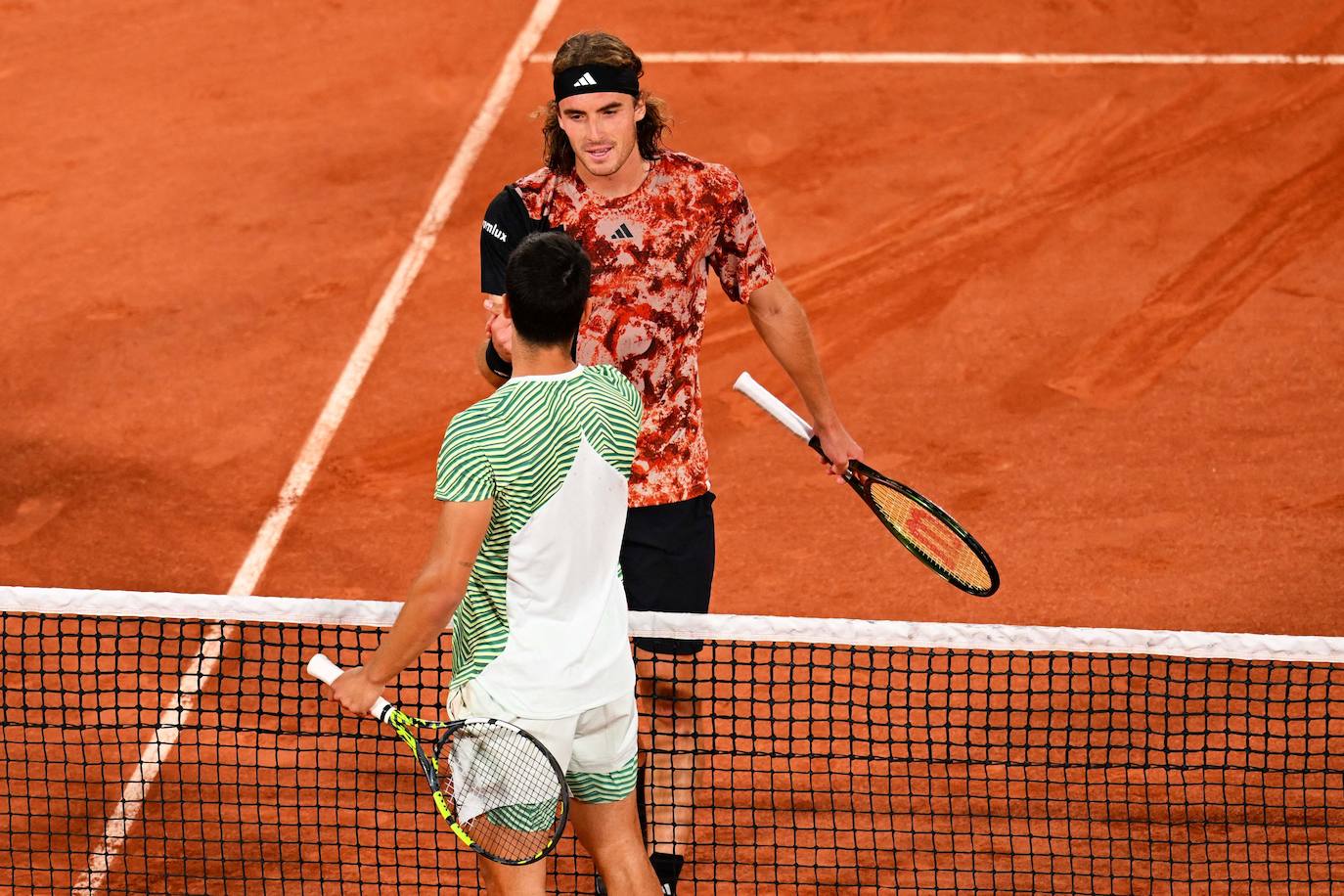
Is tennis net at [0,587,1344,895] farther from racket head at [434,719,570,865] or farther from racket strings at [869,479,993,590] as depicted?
racket head at [434,719,570,865]

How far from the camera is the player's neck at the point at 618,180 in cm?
520

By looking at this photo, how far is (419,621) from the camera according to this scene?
14.1ft

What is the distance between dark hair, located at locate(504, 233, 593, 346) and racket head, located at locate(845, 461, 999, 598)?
155 cm

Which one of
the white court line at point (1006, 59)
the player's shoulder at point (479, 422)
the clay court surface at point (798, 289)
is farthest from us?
the white court line at point (1006, 59)

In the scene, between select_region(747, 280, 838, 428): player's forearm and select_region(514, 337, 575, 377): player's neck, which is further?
select_region(747, 280, 838, 428): player's forearm

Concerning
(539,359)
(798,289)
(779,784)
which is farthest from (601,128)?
(798,289)

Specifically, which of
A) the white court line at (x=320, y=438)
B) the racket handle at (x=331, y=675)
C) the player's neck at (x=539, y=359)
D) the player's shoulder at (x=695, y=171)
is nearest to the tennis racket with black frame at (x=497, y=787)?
the racket handle at (x=331, y=675)

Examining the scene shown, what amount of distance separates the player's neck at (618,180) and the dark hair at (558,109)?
0.26 ft

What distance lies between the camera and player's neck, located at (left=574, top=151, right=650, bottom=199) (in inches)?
205

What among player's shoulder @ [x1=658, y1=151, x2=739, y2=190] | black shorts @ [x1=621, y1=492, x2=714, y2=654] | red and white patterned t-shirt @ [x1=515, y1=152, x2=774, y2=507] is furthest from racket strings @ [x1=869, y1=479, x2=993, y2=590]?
player's shoulder @ [x1=658, y1=151, x2=739, y2=190]

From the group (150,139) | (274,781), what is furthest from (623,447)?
(150,139)

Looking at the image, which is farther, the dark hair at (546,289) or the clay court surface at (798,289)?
the clay court surface at (798,289)

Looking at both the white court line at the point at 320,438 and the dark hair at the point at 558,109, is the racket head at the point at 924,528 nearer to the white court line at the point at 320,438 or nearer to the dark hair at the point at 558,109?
the dark hair at the point at 558,109

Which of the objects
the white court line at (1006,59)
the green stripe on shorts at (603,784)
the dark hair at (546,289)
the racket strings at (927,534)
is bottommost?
the white court line at (1006,59)
